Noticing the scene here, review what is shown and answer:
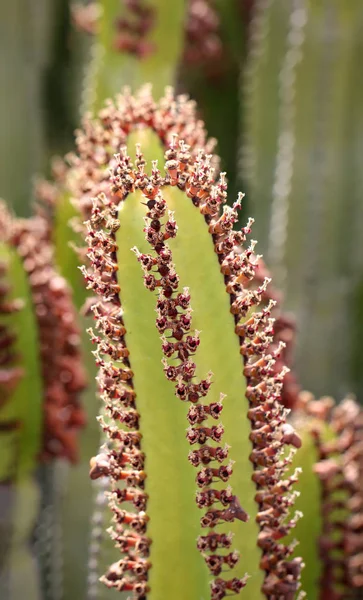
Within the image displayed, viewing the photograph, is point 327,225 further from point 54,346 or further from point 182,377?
point 182,377

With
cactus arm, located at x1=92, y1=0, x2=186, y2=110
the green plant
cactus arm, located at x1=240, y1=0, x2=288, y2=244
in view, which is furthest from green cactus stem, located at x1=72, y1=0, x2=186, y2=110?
the green plant

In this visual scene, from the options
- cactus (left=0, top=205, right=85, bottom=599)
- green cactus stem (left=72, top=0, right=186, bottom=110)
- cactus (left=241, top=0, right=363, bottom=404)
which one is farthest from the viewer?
cactus (left=241, top=0, right=363, bottom=404)

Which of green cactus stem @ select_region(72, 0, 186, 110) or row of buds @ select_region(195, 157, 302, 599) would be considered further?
green cactus stem @ select_region(72, 0, 186, 110)

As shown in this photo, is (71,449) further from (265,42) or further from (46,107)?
(46,107)

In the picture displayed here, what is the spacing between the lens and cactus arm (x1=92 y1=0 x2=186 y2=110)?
1.40 m

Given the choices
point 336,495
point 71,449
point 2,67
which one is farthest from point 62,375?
point 2,67

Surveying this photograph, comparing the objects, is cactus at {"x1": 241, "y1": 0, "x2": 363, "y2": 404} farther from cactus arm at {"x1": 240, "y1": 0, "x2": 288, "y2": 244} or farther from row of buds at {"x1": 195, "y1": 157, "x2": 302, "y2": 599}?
row of buds at {"x1": 195, "y1": 157, "x2": 302, "y2": 599}

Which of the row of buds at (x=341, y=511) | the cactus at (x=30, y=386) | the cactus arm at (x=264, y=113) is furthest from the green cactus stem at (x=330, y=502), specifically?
the cactus arm at (x=264, y=113)

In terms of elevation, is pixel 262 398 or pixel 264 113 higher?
pixel 264 113

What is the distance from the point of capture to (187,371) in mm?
633

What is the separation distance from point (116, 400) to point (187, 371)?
76 mm

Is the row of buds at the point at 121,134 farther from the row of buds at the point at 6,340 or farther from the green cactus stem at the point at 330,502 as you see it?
the green cactus stem at the point at 330,502

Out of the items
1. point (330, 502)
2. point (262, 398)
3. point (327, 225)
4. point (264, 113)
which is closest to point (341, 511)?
point (330, 502)

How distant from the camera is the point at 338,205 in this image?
65.8 inches
